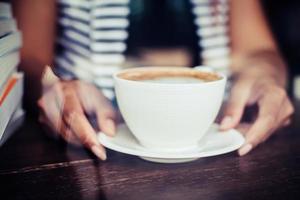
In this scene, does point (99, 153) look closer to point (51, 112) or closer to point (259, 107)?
point (51, 112)

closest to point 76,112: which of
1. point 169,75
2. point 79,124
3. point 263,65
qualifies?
point 79,124

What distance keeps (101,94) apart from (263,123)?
→ 10.5 inches

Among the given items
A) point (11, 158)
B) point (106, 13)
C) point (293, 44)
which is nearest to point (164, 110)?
point (11, 158)

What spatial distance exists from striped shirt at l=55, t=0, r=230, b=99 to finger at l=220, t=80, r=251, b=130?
34 centimetres

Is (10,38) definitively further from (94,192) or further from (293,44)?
(293,44)

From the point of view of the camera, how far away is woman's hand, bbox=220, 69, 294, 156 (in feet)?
1.79

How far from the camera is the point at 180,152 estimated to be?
499mm

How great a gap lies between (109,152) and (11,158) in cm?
13

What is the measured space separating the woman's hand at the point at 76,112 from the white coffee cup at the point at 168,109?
6 centimetres

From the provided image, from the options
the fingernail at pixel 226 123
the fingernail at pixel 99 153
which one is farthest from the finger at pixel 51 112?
the fingernail at pixel 226 123

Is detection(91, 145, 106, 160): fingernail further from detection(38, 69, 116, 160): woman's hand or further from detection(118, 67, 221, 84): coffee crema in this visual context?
detection(118, 67, 221, 84): coffee crema

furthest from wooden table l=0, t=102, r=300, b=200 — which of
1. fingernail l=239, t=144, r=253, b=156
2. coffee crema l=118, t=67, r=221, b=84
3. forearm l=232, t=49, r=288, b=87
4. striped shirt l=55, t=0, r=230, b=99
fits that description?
striped shirt l=55, t=0, r=230, b=99

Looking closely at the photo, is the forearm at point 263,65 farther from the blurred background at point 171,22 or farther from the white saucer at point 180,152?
the white saucer at point 180,152

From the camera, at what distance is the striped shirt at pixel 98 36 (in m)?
0.95
